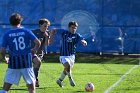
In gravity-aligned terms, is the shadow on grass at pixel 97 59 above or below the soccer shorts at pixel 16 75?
below

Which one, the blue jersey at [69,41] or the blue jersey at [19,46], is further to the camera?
the blue jersey at [69,41]

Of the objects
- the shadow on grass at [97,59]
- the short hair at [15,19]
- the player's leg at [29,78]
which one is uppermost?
the short hair at [15,19]

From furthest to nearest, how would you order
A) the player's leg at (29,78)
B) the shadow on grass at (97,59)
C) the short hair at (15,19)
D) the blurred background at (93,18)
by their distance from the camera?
the blurred background at (93,18) < the shadow on grass at (97,59) < the player's leg at (29,78) < the short hair at (15,19)

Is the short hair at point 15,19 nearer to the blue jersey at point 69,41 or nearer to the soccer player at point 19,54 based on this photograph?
the soccer player at point 19,54

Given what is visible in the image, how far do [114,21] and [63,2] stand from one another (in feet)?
11.6

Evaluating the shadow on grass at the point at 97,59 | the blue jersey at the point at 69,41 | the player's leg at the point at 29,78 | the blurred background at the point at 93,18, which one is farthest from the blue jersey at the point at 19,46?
the blurred background at the point at 93,18

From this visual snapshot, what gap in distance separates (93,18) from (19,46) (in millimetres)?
20596

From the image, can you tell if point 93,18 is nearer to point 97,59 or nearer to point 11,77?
point 97,59

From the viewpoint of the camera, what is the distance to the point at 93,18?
30.6 metres

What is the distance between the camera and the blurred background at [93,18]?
30.0 metres

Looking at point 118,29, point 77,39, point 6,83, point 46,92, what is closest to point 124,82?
point 77,39

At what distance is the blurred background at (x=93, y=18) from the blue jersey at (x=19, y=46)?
1953cm

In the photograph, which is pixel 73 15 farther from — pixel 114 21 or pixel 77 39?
pixel 77 39

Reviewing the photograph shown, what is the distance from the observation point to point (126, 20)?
30.4 meters
